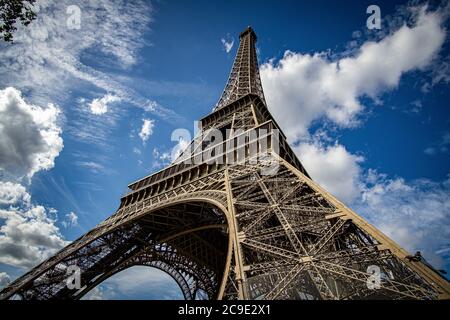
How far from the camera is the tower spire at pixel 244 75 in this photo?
A: 32.9 metres

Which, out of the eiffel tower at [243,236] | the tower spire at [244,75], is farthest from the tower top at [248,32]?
the eiffel tower at [243,236]

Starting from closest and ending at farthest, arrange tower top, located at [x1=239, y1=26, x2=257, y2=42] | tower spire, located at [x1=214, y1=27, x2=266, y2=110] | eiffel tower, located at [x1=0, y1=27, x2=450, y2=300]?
eiffel tower, located at [x1=0, y1=27, x2=450, y2=300]
tower spire, located at [x1=214, y1=27, x2=266, y2=110]
tower top, located at [x1=239, y1=26, x2=257, y2=42]

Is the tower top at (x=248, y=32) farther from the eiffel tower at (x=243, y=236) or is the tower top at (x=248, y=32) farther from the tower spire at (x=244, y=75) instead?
the eiffel tower at (x=243, y=236)

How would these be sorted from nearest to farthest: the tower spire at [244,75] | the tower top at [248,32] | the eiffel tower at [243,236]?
the eiffel tower at [243,236], the tower spire at [244,75], the tower top at [248,32]

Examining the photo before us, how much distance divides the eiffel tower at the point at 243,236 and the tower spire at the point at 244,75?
11.2 inches

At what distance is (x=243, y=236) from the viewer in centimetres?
898

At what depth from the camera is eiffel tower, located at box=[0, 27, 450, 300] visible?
6.82m

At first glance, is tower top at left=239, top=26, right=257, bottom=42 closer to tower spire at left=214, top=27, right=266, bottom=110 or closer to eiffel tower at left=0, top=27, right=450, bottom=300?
tower spire at left=214, top=27, right=266, bottom=110

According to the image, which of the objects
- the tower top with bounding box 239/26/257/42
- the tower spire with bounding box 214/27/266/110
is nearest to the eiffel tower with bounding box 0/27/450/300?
the tower spire with bounding box 214/27/266/110

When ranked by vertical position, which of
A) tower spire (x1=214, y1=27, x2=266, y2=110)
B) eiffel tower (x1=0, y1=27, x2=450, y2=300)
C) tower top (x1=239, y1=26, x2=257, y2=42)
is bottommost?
eiffel tower (x1=0, y1=27, x2=450, y2=300)

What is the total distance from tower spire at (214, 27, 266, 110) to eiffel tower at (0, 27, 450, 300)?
0.28m

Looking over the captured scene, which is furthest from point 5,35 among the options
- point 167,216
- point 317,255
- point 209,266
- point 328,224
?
point 209,266

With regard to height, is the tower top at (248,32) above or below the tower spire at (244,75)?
above

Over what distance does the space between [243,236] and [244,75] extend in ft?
103
